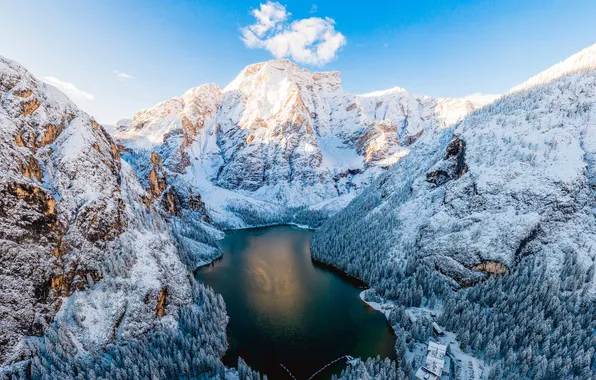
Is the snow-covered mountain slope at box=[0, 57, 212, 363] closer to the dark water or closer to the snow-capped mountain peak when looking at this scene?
the dark water

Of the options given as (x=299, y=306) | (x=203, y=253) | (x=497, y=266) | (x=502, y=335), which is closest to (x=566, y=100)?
(x=497, y=266)

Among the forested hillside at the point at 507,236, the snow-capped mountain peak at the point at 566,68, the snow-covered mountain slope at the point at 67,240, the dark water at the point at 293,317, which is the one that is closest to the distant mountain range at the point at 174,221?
the snow-covered mountain slope at the point at 67,240

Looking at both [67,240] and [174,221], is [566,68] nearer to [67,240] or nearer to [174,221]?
[174,221]

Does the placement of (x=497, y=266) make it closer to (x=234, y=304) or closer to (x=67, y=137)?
(x=234, y=304)

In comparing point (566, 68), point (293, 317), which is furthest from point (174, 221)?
point (566, 68)

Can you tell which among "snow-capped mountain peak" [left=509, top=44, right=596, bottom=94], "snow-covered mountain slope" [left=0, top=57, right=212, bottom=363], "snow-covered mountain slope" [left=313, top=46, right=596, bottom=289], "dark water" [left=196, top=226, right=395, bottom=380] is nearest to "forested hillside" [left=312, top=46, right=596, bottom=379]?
"snow-covered mountain slope" [left=313, top=46, right=596, bottom=289]
